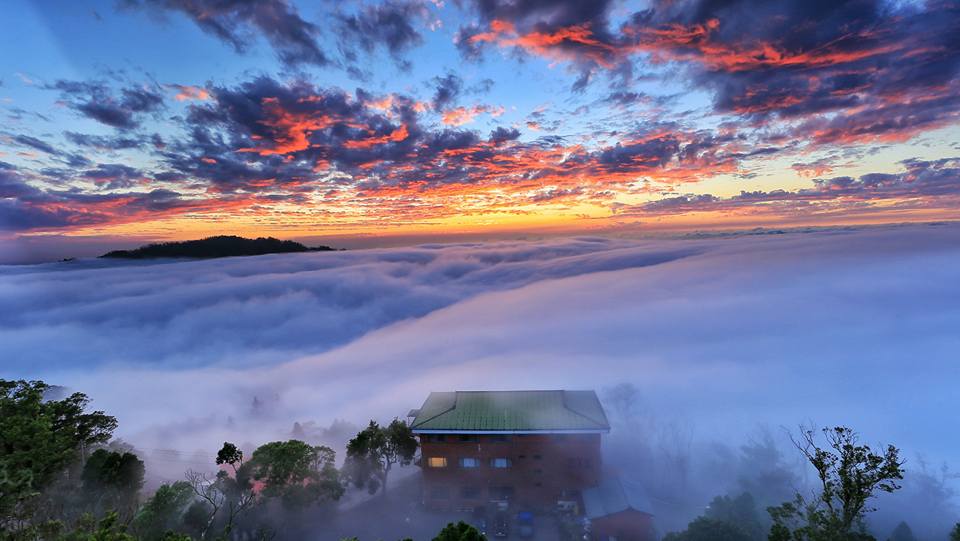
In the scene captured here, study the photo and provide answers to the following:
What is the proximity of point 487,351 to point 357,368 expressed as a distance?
181 ft

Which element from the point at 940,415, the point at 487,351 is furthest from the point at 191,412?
the point at 940,415

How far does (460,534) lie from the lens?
15.3 meters

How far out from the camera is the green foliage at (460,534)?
15016 millimetres

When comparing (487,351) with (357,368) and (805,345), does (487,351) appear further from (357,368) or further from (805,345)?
(805,345)

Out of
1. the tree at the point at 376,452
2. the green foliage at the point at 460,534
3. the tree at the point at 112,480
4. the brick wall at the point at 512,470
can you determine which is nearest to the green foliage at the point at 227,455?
the tree at the point at 112,480

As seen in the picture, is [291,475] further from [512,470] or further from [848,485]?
[848,485]

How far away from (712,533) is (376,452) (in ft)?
104

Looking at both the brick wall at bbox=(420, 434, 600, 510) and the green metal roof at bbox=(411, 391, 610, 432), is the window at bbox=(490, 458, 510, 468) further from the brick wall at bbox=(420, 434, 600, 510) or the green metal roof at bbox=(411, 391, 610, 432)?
the green metal roof at bbox=(411, 391, 610, 432)

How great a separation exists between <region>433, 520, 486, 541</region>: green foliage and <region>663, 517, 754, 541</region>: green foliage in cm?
2311

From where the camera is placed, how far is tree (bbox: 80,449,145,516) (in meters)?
32.1

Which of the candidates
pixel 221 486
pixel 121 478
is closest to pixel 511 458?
pixel 221 486

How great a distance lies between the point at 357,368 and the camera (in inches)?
6609

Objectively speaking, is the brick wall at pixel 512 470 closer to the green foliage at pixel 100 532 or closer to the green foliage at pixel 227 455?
the green foliage at pixel 227 455

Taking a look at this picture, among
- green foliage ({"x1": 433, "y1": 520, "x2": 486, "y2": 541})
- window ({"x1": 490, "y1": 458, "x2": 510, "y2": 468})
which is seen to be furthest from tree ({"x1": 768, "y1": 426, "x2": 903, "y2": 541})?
window ({"x1": 490, "y1": 458, "x2": 510, "y2": 468})
